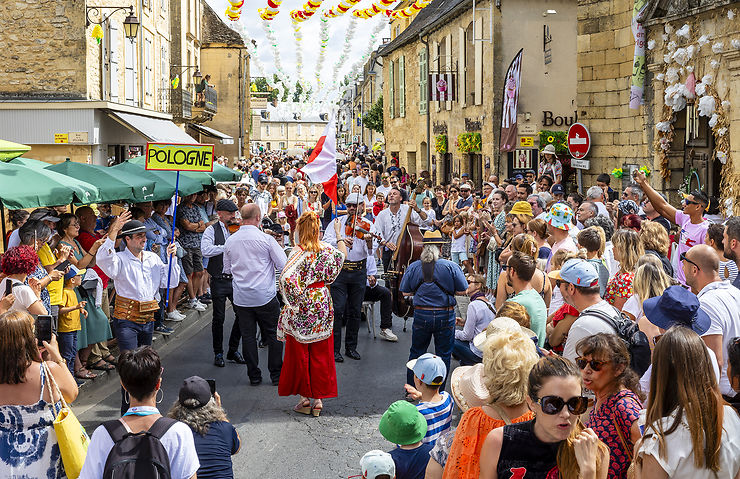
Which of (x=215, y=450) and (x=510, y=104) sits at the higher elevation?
(x=510, y=104)

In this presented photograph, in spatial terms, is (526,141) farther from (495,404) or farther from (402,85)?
(495,404)

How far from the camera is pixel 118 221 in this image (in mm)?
8008

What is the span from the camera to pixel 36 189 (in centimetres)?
852

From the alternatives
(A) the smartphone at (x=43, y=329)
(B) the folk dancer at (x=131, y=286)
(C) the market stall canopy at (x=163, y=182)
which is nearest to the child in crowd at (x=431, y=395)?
(A) the smartphone at (x=43, y=329)

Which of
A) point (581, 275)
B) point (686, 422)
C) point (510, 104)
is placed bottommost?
point (686, 422)

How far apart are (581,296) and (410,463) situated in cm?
171

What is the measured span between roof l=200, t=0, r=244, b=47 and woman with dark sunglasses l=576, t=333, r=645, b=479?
42.2 m

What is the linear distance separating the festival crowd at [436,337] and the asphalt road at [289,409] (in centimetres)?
22

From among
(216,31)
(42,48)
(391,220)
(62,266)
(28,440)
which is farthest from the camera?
(216,31)

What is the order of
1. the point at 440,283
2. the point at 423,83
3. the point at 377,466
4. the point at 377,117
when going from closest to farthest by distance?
the point at 377,466 → the point at 440,283 → the point at 423,83 → the point at 377,117

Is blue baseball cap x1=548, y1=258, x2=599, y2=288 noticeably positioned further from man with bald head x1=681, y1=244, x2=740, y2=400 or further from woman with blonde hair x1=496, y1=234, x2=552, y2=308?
woman with blonde hair x1=496, y1=234, x2=552, y2=308

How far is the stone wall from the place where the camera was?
18.0 metres

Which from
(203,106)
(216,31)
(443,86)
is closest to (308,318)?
(443,86)

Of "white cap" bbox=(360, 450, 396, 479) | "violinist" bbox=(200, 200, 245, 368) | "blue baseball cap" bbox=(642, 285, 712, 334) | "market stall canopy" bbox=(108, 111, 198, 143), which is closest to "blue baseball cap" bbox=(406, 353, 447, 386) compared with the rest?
"white cap" bbox=(360, 450, 396, 479)
